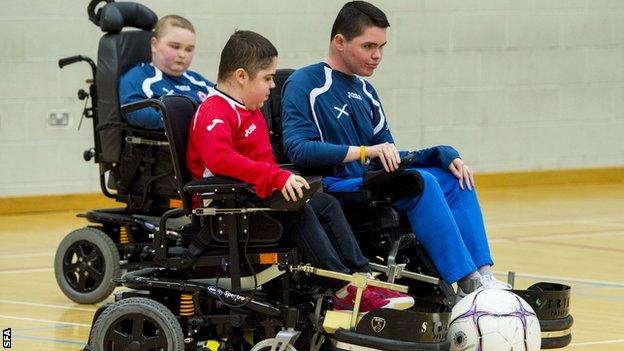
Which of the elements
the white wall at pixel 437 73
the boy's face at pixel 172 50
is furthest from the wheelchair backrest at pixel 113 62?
the white wall at pixel 437 73

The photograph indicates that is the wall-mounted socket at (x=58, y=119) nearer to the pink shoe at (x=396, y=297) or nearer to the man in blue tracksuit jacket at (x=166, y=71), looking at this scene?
the man in blue tracksuit jacket at (x=166, y=71)

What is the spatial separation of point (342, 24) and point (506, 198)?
19.0 feet

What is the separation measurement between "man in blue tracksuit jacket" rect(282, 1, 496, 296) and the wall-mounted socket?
4.62 m

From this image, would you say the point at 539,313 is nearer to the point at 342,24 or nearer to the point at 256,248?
the point at 256,248

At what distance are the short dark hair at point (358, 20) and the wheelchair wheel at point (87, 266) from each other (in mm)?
1728

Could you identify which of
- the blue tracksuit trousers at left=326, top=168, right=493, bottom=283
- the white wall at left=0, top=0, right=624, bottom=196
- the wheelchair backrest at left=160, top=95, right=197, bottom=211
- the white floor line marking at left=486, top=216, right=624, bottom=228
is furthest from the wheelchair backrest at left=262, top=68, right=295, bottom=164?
the white wall at left=0, top=0, right=624, bottom=196

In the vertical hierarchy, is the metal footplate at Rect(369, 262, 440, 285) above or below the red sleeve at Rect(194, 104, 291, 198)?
below

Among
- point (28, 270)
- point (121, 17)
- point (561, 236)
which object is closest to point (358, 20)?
point (121, 17)

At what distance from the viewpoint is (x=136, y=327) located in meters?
4.32

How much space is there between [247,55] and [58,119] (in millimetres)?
5122

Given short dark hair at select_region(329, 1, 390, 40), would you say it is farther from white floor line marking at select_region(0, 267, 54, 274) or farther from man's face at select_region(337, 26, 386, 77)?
white floor line marking at select_region(0, 267, 54, 274)

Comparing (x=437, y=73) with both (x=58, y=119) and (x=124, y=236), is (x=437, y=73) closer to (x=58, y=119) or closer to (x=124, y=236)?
(x=58, y=119)

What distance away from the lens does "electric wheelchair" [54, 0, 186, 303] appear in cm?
609

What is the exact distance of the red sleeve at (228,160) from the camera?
421cm
